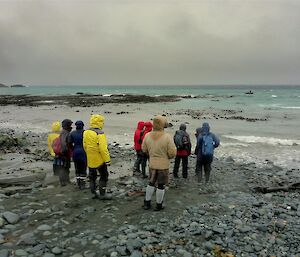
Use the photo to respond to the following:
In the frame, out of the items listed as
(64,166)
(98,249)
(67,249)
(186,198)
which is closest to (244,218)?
(186,198)

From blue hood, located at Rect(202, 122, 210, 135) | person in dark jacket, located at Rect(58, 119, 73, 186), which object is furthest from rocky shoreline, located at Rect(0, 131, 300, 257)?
blue hood, located at Rect(202, 122, 210, 135)

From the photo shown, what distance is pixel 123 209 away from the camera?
7.97 meters

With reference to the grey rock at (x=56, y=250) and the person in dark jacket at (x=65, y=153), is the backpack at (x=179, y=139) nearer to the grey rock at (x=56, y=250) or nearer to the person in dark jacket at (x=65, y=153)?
the person in dark jacket at (x=65, y=153)

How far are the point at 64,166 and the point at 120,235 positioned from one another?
3.85 m

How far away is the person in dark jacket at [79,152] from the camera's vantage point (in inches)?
359

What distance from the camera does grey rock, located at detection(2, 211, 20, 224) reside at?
718cm

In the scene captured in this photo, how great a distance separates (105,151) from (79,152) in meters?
1.33

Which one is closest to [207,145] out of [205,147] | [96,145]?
[205,147]

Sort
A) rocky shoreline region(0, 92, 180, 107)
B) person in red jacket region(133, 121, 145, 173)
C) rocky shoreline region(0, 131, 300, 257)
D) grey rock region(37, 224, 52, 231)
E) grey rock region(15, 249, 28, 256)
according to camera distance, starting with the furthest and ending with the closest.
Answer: rocky shoreline region(0, 92, 180, 107) → person in red jacket region(133, 121, 145, 173) → grey rock region(37, 224, 52, 231) → rocky shoreline region(0, 131, 300, 257) → grey rock region(15, 249, 28, 256)

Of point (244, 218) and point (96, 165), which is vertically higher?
point (96, 165)

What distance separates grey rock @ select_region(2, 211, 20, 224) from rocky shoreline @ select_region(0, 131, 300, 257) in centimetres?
2

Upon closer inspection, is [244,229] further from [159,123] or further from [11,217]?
[11,217]

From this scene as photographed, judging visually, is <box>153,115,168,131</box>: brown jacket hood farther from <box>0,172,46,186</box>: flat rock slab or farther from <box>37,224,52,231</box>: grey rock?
<box>0,172,46,186</box>: flat rock slab

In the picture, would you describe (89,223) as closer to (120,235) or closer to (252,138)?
(120,235)
